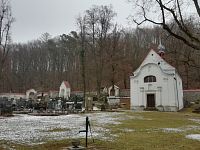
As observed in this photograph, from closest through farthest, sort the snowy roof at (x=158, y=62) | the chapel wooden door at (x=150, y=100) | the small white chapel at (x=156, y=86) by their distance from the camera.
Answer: the small white chapel at (x=156, y=86), the chapel wooden door at (x=150, y=100), the snowy roof at (x=158, y=62)

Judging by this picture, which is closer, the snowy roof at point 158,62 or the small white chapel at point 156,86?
the small white chapel at point 156,86

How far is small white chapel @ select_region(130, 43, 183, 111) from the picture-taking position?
40.6 m

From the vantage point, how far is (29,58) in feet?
230

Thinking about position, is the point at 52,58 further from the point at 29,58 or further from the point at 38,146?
the point at 38,146

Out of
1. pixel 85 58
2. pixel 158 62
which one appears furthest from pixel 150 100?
pixel 85 58

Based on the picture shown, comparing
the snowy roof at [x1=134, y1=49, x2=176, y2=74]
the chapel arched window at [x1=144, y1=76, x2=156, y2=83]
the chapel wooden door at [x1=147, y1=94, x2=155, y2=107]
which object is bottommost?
the chapel wooden door at [x1=147, y1=94, x2=155, y2=107]

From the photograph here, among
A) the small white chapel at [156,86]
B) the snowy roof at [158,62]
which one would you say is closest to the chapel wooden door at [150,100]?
the small white chapel at [156,86]

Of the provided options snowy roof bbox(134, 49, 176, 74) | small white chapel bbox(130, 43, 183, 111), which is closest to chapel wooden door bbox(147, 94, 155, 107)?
small white chapel bbox(130, 43, 183, 111)

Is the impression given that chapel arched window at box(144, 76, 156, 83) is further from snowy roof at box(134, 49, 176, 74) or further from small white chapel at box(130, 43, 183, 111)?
snowy roof at box(134, 49, 176, 74)

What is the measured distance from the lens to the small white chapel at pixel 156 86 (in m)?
40.6

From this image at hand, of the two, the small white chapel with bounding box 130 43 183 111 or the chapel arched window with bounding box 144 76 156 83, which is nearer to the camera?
the small white chapel with bounding box 130 43 183 111

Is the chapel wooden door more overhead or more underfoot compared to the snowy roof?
more underfoot

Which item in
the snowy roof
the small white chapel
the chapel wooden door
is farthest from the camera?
the snowy roof

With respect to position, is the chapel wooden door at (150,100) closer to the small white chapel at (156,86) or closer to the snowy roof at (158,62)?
the small white chapel at (156,86)
